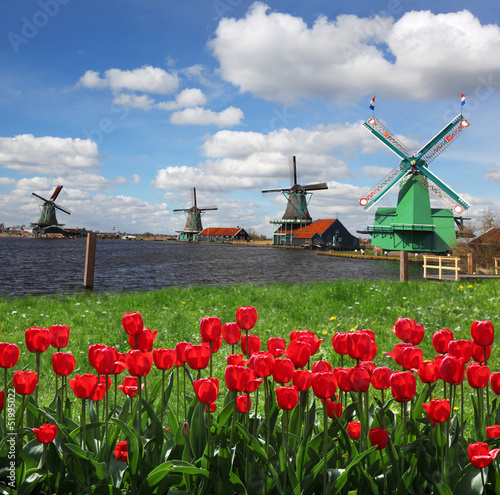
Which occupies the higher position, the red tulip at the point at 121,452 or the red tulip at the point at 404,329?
the red tulip at the point at 404,329

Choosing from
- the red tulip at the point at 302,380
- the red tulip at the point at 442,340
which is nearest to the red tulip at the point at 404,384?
the red tulip at the point at 302,380

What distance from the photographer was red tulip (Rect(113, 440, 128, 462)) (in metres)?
1.89

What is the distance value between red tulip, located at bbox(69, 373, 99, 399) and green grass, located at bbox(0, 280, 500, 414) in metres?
3.46

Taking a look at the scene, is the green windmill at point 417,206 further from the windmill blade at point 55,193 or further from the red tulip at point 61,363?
the windmill blade at point 55,193

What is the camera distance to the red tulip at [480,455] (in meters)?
1.59

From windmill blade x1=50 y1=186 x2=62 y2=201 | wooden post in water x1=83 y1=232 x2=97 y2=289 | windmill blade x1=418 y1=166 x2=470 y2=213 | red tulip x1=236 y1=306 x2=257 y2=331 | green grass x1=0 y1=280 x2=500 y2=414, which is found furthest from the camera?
windmill blade x1=50 y1=186 x2=62 y2=201

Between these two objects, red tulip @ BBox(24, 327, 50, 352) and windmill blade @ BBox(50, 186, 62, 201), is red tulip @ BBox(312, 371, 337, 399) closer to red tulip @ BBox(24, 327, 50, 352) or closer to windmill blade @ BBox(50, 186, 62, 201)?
red tulip @ BBox(24, 327, 50, 352)

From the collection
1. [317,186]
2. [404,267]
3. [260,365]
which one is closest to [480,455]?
[260,365]

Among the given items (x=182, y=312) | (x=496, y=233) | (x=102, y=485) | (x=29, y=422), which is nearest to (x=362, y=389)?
(x=102, y=485)

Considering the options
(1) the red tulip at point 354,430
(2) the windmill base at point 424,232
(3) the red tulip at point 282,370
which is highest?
(2) the windmill base at point 424,232

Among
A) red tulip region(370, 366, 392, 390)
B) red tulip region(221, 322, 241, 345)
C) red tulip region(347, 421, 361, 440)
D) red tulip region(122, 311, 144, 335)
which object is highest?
red tulip region(122, 311, 144, 335)

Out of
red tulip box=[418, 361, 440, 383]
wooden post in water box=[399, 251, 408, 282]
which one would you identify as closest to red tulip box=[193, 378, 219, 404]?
red tulip box=[418, 361, 440, 383]

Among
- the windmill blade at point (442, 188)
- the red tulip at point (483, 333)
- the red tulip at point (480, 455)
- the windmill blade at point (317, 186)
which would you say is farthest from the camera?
the windmill blade at point (317, 186)

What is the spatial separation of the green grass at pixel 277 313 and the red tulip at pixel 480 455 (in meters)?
3.92
